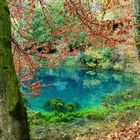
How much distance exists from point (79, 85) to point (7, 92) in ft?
79.0

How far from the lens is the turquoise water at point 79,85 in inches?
795

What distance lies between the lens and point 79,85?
27438 millimetres

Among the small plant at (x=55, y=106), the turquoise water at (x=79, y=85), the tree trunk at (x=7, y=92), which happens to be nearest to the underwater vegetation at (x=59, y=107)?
the small plant at (x=55, y=106)

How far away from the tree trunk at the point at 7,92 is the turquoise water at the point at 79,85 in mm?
13349

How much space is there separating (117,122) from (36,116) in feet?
11.7

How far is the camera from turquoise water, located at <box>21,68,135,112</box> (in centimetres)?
2019

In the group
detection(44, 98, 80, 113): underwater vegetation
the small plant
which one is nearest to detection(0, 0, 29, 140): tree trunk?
detection(44, 98, 80, 113): underwater vegetation

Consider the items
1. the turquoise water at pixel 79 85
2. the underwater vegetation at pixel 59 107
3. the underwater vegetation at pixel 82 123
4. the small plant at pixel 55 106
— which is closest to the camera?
the underwater vegetation at pixel 82 123

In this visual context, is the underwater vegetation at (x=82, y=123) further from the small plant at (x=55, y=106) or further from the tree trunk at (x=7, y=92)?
the tree trunk at (x=7, y=92)

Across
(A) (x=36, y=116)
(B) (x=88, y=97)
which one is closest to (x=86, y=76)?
(B) (x=88, y=97)

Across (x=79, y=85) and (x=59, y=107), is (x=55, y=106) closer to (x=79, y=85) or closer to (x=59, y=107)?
(x=59, y=107)

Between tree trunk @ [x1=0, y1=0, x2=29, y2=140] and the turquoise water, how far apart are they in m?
13.3

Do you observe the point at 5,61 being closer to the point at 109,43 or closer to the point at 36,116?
the point at 109,43

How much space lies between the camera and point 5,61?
3.42 m
